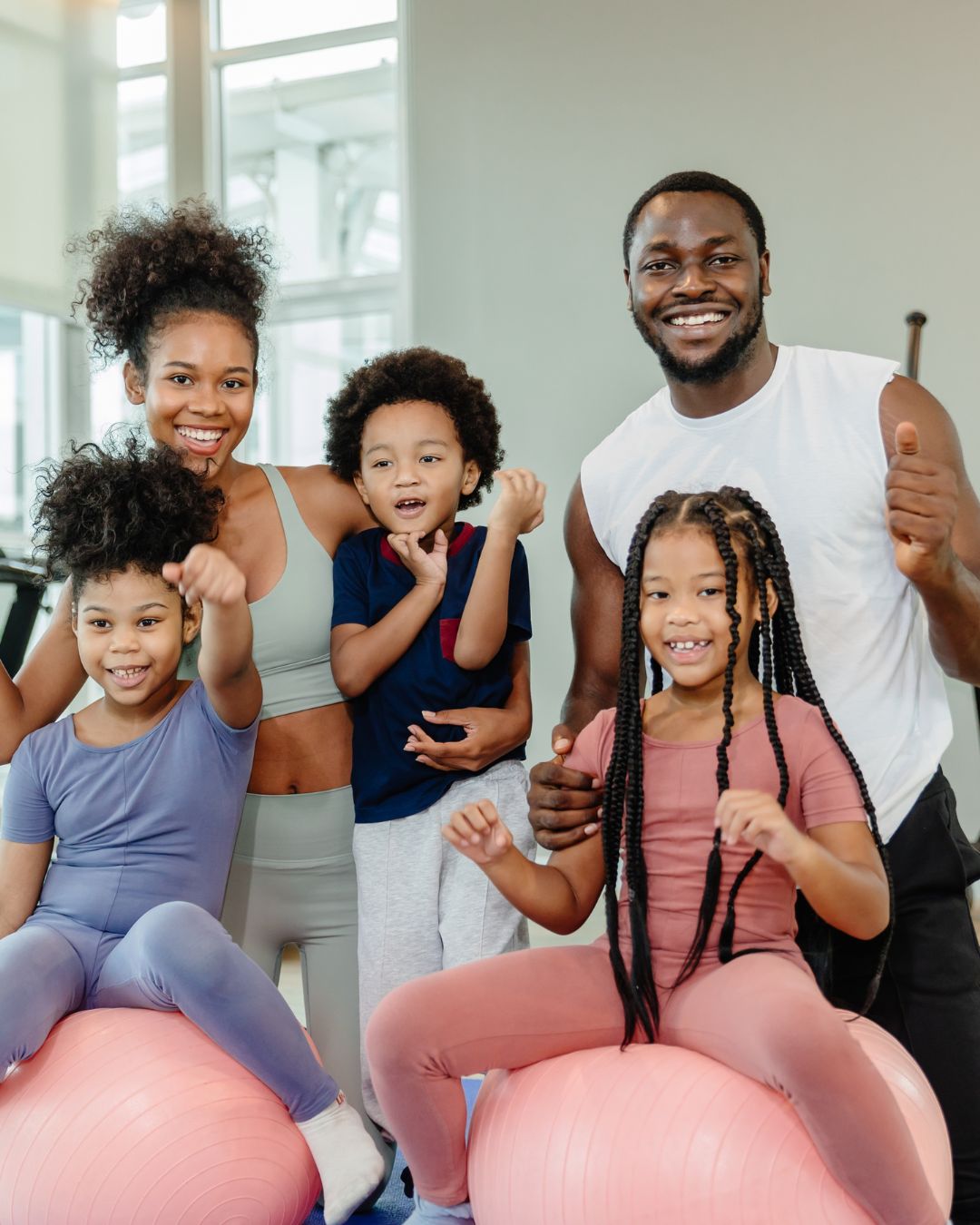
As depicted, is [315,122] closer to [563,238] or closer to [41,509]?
[563,238]

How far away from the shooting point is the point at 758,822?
4.81 ft

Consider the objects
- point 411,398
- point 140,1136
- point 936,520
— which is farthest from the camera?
point 411,398

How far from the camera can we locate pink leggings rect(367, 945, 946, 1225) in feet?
4.75

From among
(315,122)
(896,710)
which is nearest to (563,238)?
(315,122)

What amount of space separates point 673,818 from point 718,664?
0.73 ft

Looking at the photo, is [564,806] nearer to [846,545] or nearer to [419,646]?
[419,646]

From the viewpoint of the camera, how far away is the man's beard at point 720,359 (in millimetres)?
2031

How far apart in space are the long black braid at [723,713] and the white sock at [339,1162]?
0.47 meters

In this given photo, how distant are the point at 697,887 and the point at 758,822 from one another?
0.30 metres

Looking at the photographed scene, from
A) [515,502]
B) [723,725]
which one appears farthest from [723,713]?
[515,502]

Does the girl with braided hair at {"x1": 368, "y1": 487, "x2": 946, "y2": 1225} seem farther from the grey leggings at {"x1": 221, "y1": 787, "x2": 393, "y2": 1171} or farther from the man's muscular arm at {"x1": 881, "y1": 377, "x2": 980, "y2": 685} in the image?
the grey leggings at {"x1": 221, "y1": 787, "x2": 393, "y2": 1171}

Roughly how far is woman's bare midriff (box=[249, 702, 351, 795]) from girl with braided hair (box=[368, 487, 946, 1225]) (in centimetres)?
52

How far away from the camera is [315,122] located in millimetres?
6098

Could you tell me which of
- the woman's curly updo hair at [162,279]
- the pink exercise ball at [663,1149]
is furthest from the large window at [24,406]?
the pink exercise ball at [663,1149]
